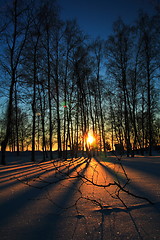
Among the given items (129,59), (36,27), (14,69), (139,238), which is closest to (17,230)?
(139,238)

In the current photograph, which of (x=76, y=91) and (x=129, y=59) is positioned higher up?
(x=129, y=59)

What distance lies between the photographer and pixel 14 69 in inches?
369

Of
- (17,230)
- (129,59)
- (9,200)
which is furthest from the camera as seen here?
(129,59)

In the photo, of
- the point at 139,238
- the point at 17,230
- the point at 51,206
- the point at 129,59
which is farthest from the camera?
the point at 129,59

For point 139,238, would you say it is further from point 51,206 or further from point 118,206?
point 51,206

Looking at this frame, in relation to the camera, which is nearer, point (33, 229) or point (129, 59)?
point (33, 229)

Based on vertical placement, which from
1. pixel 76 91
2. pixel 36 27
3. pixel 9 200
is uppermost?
pixel 36 27

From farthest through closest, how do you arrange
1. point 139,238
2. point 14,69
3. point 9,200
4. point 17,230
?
1. point 14,69
2. point 9,200
3. point 17,230
4. point 139,238

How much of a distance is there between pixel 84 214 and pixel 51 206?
1.44 ft

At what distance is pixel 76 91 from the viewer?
13.1 m

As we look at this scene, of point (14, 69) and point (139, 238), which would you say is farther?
point (14, 69)

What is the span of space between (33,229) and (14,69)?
9.82 m

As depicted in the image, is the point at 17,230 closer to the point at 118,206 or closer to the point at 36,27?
the point at 118,206

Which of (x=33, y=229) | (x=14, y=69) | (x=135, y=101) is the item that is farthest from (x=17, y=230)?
(x=135, y=101)
